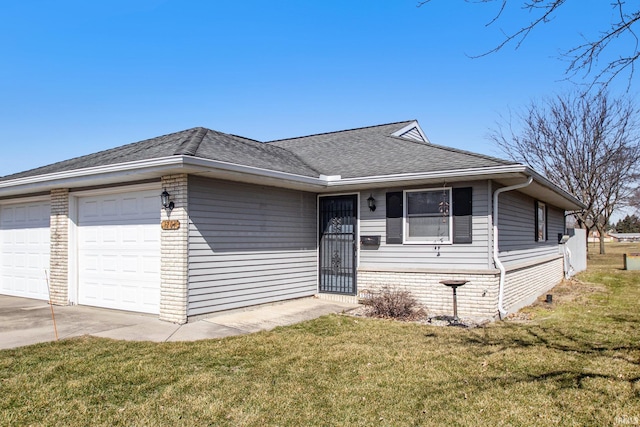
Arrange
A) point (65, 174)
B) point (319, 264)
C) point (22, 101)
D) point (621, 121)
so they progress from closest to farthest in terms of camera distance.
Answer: point (65, 174) < point (319, 264) < point (22, 101) < point (621, 121)

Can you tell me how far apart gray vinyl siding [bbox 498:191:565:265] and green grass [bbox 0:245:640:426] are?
244 centimetres

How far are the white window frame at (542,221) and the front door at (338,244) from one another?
6.24m

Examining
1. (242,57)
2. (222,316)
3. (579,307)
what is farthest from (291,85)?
(579,307)

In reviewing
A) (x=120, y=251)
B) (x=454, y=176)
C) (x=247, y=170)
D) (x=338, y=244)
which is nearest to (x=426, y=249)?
(x=454, y=176)

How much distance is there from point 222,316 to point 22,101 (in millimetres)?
13720

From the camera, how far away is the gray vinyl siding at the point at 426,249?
341 inches

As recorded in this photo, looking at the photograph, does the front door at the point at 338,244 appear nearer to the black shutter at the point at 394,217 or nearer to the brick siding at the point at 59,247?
the black shutter at the point at 394,217

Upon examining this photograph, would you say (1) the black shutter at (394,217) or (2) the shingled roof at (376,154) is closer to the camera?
(2) the shingled roof at (376,154)

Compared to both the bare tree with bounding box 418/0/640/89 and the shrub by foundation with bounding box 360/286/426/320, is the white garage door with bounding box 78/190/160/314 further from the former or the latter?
the bare tree with bounding box 418/0/640/89

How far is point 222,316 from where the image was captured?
320 inches

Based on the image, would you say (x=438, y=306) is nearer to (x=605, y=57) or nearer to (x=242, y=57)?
(x=605, y=57)

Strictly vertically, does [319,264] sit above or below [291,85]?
below

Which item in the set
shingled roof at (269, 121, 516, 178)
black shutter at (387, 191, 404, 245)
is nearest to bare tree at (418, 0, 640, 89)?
shingled roof at (269, 121, 516, 178)

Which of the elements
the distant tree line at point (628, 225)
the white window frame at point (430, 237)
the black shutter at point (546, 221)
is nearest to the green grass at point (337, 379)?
the white window frame at point (430, 237)
